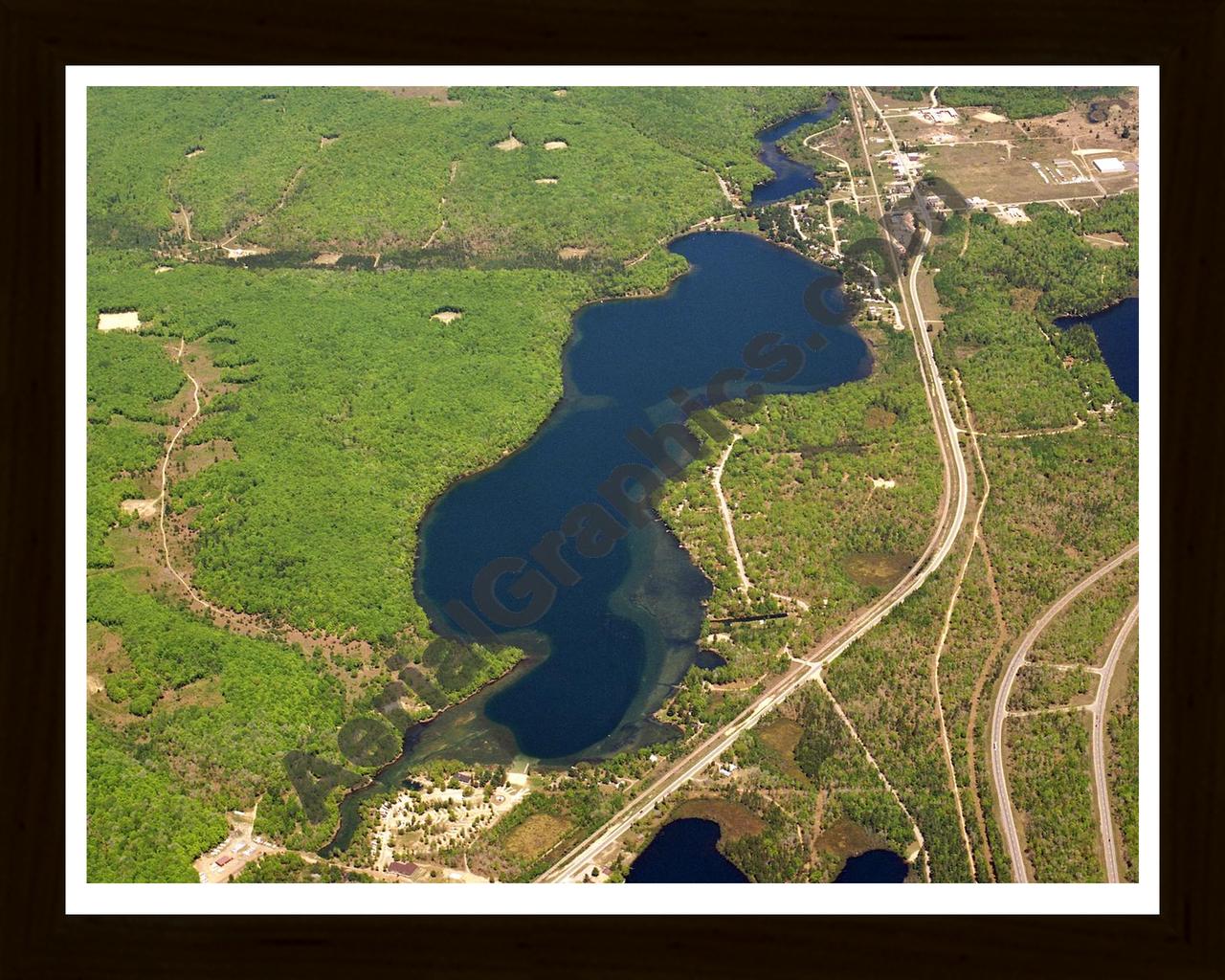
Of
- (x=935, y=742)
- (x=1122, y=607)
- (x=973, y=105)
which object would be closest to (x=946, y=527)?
(x=1122, y=607)

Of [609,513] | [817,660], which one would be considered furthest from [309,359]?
[817,660]

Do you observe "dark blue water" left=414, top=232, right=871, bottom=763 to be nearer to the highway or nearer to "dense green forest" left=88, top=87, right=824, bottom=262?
the highway

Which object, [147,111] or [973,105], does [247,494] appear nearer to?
[147,111]

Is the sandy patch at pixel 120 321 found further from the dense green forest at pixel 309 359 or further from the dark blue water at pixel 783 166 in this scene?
the dark blue water at pixel 783 166

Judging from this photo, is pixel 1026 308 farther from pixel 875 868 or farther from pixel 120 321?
pixel 120 321

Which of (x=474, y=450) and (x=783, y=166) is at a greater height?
(x=783, y=166)

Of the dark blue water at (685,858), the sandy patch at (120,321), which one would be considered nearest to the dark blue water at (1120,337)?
the dark blue water at (685,858)
